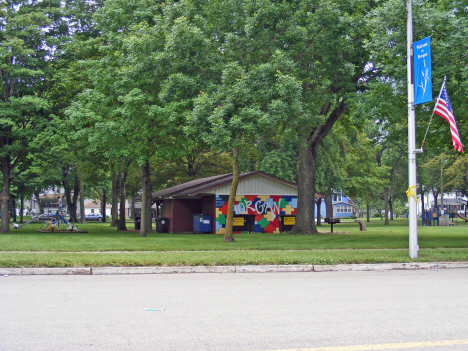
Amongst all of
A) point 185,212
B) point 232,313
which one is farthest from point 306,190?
point 232,313

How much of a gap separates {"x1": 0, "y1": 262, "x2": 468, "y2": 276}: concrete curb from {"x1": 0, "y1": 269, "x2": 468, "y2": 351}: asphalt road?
76cm

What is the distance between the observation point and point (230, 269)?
494 inches

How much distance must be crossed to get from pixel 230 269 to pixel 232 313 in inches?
208

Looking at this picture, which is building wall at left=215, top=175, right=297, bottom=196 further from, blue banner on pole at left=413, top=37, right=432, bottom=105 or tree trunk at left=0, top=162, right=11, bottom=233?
blue banner on pole at left=413, top=37, right=432, bottom=105

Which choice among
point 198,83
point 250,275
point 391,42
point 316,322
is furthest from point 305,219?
point 316,322

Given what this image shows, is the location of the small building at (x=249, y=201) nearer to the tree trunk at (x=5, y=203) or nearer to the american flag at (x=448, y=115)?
the tree trunk at (x=5, y=203)

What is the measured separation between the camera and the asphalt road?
18.6 feet

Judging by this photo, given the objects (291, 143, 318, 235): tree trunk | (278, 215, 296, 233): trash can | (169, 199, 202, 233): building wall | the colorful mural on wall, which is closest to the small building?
the colorful mural on wall

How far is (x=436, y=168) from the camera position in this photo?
54.2m

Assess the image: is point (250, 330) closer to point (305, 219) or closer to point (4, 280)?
point (4, 280)

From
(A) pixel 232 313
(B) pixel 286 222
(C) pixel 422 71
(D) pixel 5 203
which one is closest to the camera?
(A) pixel 232 313

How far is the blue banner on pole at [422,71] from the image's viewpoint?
44.2 ft

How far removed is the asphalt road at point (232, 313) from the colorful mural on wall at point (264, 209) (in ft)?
62.9

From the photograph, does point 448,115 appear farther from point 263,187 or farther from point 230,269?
point 263,187
